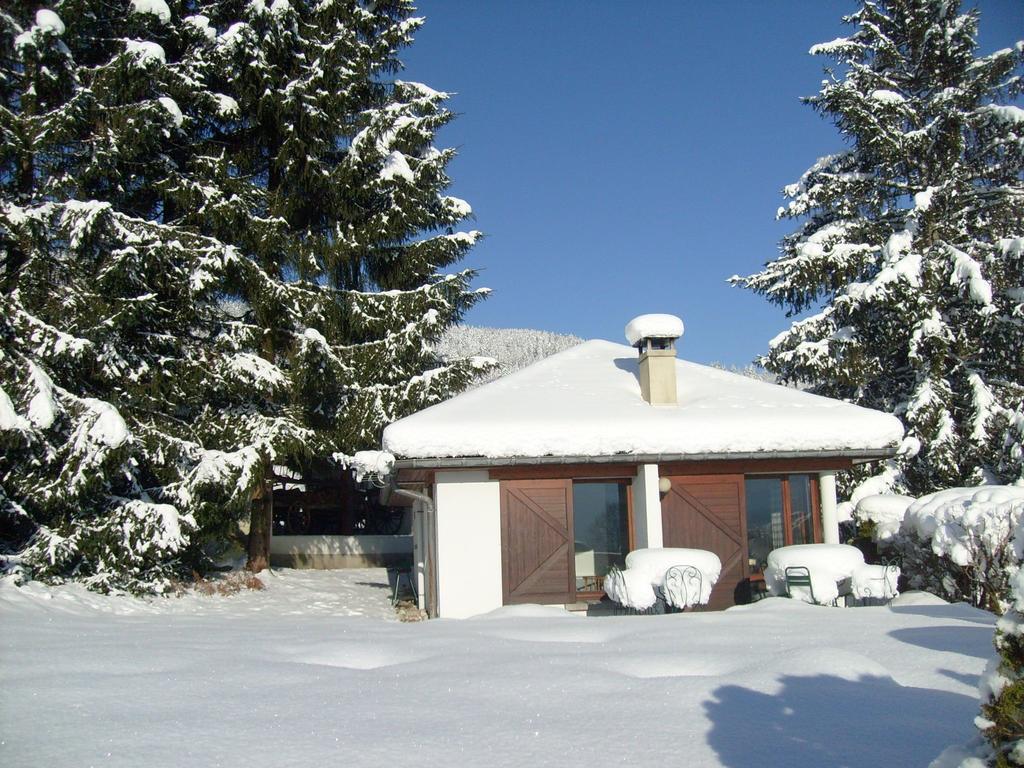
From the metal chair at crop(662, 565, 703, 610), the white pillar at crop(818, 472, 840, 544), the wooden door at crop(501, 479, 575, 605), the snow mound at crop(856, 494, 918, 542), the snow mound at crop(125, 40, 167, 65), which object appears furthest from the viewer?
the snow mound at crop(125, 40, 167, 65)

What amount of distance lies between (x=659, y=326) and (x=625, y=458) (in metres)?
2.74

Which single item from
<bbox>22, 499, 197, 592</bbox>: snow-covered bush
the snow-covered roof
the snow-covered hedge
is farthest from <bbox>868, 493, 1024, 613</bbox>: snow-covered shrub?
<bbox>22, 499, 197, 592</bbox>: snow-covered bush

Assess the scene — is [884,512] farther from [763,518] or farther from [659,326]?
[659,326]

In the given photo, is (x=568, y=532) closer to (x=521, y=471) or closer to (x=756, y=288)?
(x=521, y=471)

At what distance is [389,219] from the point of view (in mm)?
17797

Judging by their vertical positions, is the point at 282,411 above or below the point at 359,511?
above

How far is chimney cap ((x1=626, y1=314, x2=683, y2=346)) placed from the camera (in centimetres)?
1348

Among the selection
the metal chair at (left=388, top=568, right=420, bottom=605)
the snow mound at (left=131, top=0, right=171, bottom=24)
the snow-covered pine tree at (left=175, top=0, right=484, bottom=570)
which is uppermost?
the snow mound at (left=131, top=0, right=171, bottom=24)

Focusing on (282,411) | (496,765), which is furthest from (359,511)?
(496,765)

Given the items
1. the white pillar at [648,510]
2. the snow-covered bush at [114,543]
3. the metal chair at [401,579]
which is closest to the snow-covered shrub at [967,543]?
the white pillar at [648,510]

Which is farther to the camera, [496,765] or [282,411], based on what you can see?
[282,411]

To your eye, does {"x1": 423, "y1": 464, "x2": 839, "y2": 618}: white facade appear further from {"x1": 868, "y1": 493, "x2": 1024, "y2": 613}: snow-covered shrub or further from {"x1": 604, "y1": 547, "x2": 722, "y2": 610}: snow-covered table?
{"x1": 868, "y1": 493, "x2": 1024, "y2": 613}: snow-covered shrub

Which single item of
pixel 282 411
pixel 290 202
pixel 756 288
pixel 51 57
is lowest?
pixel 282 411

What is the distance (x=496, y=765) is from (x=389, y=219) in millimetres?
15095
